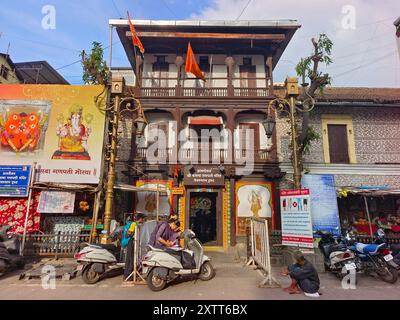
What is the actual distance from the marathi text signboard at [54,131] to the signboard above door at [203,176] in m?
3.99

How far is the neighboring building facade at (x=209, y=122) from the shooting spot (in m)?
11.8

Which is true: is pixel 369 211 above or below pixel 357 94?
below

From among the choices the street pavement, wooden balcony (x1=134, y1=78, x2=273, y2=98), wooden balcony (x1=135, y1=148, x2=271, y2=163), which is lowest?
the street pavement

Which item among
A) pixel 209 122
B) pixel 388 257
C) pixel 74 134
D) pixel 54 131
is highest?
pixel 209 122

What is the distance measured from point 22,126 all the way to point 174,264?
31.1 ft

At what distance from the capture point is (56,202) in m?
9.52

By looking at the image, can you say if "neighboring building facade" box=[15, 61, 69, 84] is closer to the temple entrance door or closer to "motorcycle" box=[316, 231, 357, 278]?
the temple entrance door

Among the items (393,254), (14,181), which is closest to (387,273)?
(393,254)

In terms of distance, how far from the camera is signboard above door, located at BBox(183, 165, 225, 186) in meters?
11.7

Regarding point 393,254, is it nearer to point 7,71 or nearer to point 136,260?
point 136,260

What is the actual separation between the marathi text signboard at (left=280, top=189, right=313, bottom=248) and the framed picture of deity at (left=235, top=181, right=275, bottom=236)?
4.83 m

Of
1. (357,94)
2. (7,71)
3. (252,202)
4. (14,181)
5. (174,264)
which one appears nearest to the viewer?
(174,264)

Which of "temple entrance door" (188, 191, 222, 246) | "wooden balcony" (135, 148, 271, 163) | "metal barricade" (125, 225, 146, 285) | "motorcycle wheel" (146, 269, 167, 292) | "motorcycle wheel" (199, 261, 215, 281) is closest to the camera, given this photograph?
"motorcycle wheel" (146, 269, 167, 292)

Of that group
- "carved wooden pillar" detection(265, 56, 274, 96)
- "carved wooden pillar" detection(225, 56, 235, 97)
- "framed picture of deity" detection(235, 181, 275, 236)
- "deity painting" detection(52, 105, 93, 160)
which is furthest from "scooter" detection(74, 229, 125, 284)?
"carved wooden pillar" detection(265, 56, 274, 96)
